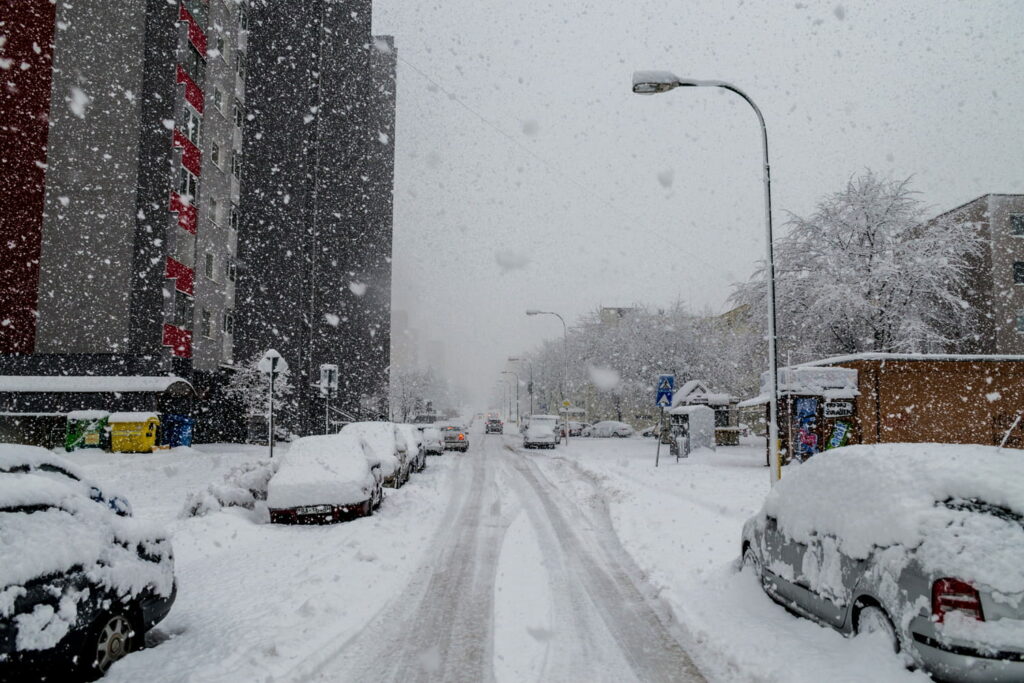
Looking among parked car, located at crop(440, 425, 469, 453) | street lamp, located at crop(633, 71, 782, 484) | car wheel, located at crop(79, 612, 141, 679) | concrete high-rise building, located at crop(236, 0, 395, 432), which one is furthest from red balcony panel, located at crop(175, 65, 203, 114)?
car wheel, located at crop(79, 612, 141, 679)

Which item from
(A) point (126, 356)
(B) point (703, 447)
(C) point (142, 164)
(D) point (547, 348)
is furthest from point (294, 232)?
(D) point (547, 348)

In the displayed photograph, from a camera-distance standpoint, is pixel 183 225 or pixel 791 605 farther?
pixel 183 225

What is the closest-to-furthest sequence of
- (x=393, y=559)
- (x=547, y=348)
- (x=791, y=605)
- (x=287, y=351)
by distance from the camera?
(x=791, y=605), (x=393, y=559), (x=287, y=351), (x=547, y=348)

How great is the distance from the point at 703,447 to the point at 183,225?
25960 millimetres

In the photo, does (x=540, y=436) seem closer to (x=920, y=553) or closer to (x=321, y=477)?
(x=321, y=477)

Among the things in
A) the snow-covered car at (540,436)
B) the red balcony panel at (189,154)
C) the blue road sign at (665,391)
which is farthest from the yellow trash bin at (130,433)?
the snow-covered car at (540,436)

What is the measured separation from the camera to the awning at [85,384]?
24.9 metres

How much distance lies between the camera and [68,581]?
4410 millimetres

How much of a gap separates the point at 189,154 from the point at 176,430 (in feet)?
39.9

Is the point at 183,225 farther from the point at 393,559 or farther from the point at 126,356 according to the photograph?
the point at 393,559

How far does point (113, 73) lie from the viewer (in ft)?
89.1

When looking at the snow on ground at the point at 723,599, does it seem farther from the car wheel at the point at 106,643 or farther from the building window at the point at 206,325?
the building window at the point at 206,325

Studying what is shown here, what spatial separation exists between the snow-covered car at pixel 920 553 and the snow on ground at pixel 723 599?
0.19 meters

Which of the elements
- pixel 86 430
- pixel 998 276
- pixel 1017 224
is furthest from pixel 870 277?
pixel 86 430
